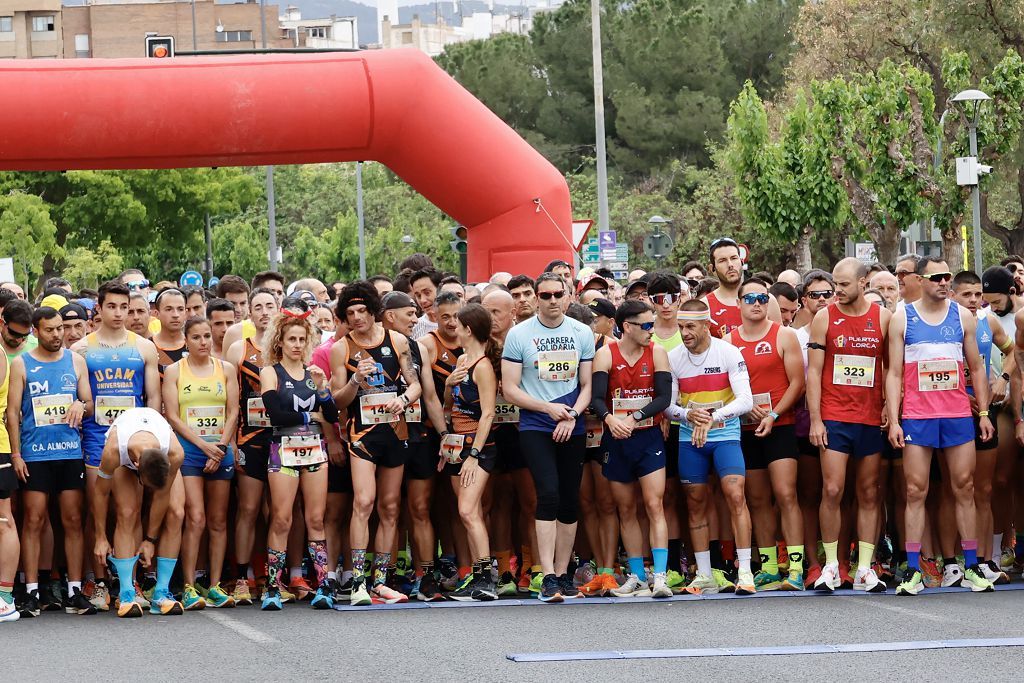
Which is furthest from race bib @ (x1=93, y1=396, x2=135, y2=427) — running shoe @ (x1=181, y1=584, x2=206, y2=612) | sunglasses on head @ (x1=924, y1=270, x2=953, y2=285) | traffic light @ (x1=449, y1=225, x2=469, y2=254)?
traffic light @ (x1=449, y1=225, x2=469, y2=254)

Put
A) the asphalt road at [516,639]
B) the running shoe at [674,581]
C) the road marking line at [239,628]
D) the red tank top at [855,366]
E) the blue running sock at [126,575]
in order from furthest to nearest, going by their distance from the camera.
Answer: the running shoe at [674,581] → the red tank top at [855,366] → the blue running sock at [126,575] → the road marking line at [239,628] → the asphalt road at [516,639]

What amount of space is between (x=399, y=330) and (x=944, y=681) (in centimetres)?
418

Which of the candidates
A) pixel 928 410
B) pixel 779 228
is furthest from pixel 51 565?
pixel 779 228

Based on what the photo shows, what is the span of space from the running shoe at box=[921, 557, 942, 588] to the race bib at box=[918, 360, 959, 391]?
1.09 metres

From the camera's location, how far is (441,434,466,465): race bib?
9945 millimetres

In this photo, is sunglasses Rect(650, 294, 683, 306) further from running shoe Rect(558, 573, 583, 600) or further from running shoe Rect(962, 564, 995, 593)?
running shoe Rect(962, 564, 995, 593)

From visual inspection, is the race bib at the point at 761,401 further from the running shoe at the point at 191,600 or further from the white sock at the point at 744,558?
the running shoe at the point at 191,600

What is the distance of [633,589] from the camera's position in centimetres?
997

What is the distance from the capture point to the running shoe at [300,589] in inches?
392

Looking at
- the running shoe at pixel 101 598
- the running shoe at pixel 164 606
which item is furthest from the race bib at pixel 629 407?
the running shoe at pixel 101 598

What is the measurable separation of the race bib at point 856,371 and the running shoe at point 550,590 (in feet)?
6.80

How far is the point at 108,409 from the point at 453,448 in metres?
2.04

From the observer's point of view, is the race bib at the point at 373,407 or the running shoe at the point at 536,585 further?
the running shoe at the point at 536,585

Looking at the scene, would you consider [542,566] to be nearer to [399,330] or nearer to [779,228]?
[399,330]
